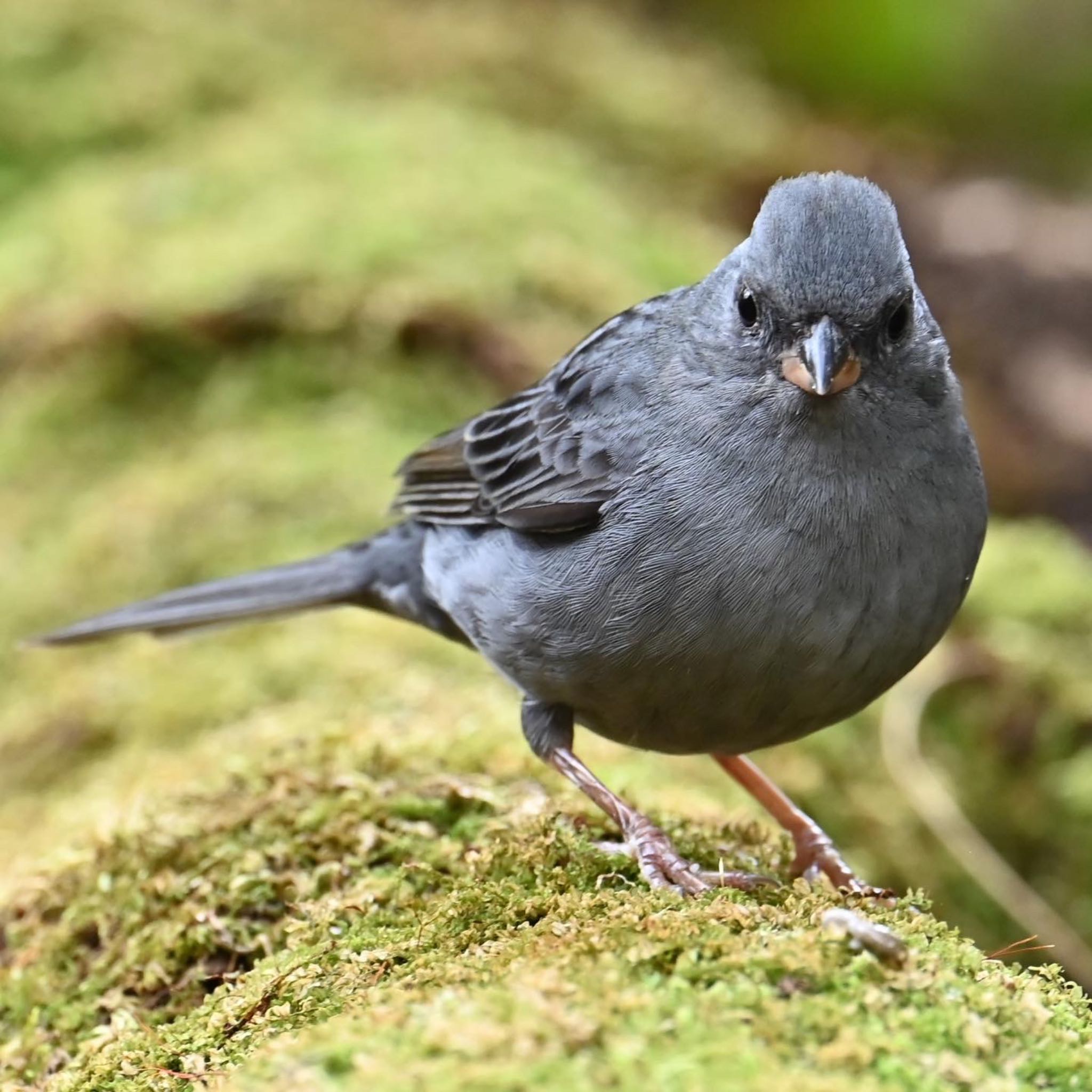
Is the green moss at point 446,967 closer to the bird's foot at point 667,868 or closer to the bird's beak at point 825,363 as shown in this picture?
the bird's foot at point 667,868

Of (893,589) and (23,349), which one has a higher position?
(893,589)

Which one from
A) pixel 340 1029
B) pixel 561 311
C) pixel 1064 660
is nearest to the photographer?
pixel 340 1029

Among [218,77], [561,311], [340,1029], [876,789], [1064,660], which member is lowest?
[876,789]

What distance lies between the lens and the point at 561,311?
7.38 meters

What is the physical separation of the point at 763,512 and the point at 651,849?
0.88 meters

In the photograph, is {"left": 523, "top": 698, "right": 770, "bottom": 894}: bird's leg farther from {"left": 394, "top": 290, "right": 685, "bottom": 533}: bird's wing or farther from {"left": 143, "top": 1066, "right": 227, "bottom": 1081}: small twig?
{"left": 143, "top": 1066, "right": 227, "bottom": 1081}: small twig

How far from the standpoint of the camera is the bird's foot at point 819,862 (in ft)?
13.0

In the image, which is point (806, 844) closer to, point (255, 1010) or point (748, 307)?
point (748, 307)

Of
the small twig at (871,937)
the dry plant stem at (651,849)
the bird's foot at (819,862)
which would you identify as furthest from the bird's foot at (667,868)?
the small twig at (871,937)

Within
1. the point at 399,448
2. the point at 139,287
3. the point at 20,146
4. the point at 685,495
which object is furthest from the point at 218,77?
the point at 685,495

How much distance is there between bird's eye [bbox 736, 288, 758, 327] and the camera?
354 centimetres

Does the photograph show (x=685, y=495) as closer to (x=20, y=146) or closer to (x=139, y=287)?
(x=139, y=287)

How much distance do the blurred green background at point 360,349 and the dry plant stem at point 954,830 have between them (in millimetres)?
84

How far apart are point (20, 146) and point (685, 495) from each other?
7521 millimetres
